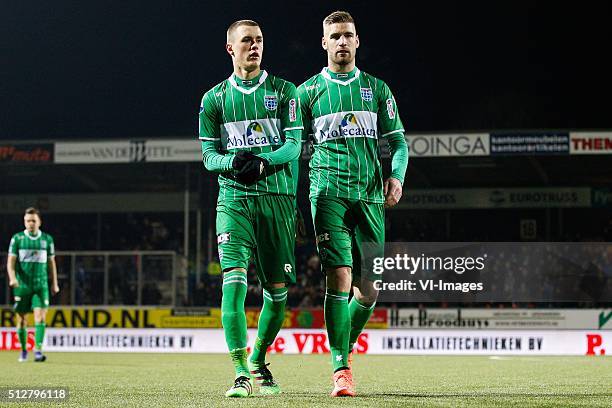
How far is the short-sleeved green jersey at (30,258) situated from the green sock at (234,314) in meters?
8.25

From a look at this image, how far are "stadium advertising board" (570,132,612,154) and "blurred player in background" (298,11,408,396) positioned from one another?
50.3 feet

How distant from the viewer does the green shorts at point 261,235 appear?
5.76 metres

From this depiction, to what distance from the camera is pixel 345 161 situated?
6000 millimetres

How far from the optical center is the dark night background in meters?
33.4

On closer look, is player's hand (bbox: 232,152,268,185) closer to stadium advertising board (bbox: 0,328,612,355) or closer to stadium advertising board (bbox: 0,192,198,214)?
stadium advertising board (bbox: 0,328,612,355)

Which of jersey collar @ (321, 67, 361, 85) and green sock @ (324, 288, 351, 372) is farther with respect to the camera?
A: jersey collar @ (321, 67, 361, 85)

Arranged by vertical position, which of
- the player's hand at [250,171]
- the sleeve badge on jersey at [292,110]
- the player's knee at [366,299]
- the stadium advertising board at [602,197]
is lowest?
the player's knee at [366,299]

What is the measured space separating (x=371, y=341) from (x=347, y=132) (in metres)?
11.6

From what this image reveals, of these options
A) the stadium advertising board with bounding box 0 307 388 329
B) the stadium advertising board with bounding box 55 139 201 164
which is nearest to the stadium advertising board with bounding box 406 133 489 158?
the stadium advertising board with bounding box 0 307 388 329

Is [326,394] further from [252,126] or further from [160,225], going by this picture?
[160,225]

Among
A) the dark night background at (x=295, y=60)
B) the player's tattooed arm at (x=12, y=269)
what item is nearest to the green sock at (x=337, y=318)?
the player's tattooed arm at (x=12, y=269)

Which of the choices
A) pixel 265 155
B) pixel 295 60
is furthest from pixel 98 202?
pixel 265 155

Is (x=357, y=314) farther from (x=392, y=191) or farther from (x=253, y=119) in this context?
(x=253, y=119)

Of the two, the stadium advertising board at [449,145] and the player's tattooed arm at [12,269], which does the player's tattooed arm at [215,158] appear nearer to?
the player's tattooed arm at [12,269]
